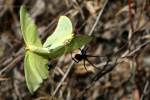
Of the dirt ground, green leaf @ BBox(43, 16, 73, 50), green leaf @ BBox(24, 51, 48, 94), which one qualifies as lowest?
the dirt ground

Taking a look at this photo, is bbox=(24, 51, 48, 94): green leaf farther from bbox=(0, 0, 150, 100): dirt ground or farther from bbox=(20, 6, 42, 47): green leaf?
bbox=(0, 0, 150, 100): dirt ground

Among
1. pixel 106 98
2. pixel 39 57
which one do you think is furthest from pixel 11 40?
pixel 39 57

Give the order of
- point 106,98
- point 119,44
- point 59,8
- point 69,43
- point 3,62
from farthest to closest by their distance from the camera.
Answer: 1. point 59,8
2. point 119,44
3. point 106,98
4. point 3,62
5. point 69,43

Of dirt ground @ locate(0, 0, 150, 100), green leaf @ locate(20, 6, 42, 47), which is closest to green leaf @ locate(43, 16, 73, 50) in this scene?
green leaf @ locate(20, 6, 42, 47)

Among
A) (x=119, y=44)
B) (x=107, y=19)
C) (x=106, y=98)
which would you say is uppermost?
(x=107, y=19)

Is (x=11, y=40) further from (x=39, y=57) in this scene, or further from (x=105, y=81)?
(x=39, y=57)

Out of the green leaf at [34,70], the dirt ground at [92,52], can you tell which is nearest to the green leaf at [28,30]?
the green leaf at [34,70]

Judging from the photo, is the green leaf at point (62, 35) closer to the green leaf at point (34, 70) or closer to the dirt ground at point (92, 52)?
the green leaf at point (34, 70)
